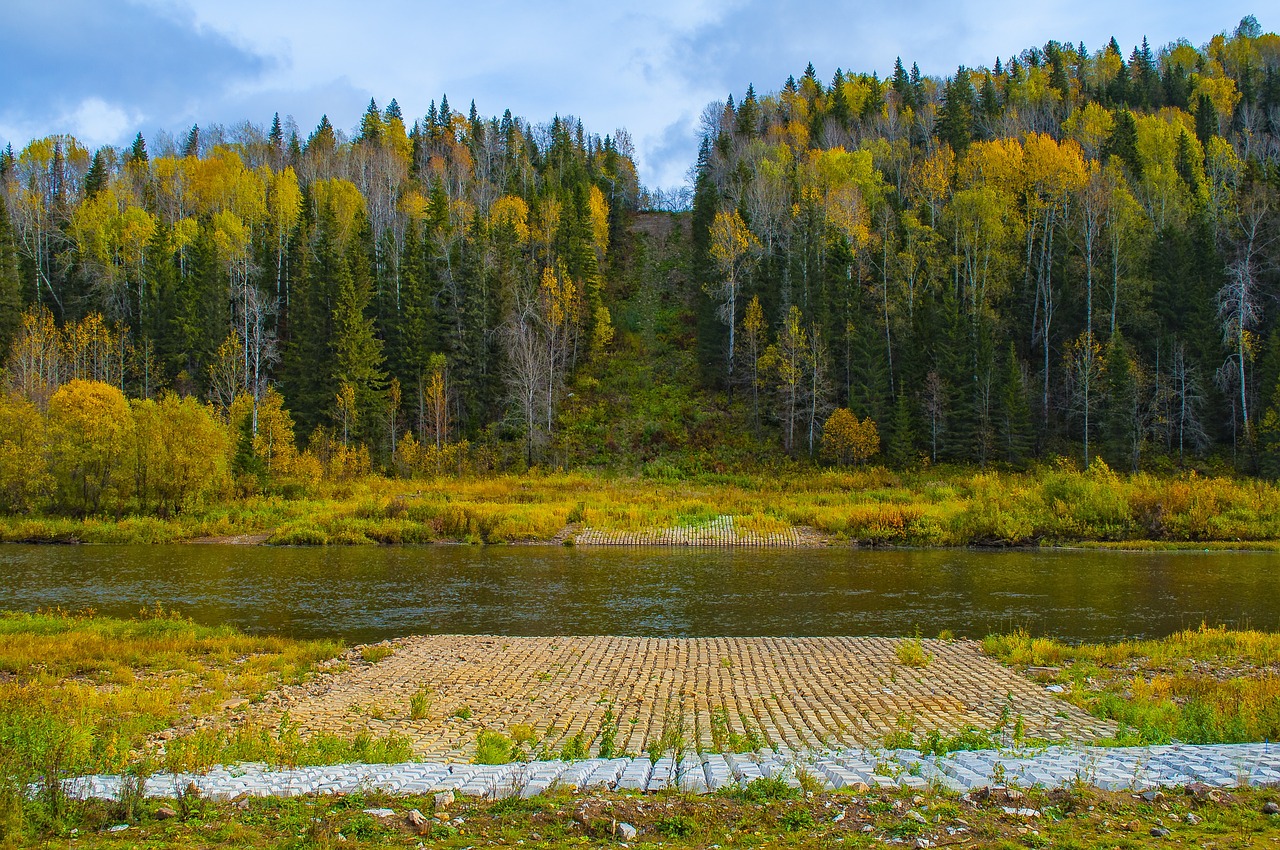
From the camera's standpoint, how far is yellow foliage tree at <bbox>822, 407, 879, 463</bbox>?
55312mm

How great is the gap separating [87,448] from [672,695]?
43098 millimetres

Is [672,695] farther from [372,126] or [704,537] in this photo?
[372,126]

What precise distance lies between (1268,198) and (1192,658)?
62319 mm

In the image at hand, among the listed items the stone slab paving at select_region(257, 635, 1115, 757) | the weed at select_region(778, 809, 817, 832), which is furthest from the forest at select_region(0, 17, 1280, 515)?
the weed at select_region(778, 809, 817, 832)

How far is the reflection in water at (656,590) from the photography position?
22.2 metres

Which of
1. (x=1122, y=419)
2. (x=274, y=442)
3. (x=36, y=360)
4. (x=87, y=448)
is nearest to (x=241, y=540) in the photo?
(x=87, y=448)

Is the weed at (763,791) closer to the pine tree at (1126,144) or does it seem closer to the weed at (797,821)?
the weed at (797,821)

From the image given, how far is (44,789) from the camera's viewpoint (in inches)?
281

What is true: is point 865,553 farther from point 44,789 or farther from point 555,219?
point 555,219

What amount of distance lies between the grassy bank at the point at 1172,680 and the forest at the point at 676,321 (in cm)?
3818

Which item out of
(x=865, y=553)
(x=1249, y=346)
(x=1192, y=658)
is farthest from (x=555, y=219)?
(x=1192, y=658)

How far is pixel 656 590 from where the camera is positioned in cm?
2770

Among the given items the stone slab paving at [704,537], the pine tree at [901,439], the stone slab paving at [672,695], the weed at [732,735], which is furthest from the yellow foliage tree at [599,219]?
the weed at [732,735]

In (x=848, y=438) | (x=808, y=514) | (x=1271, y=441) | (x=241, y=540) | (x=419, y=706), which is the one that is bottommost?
(x=241, y=540)
